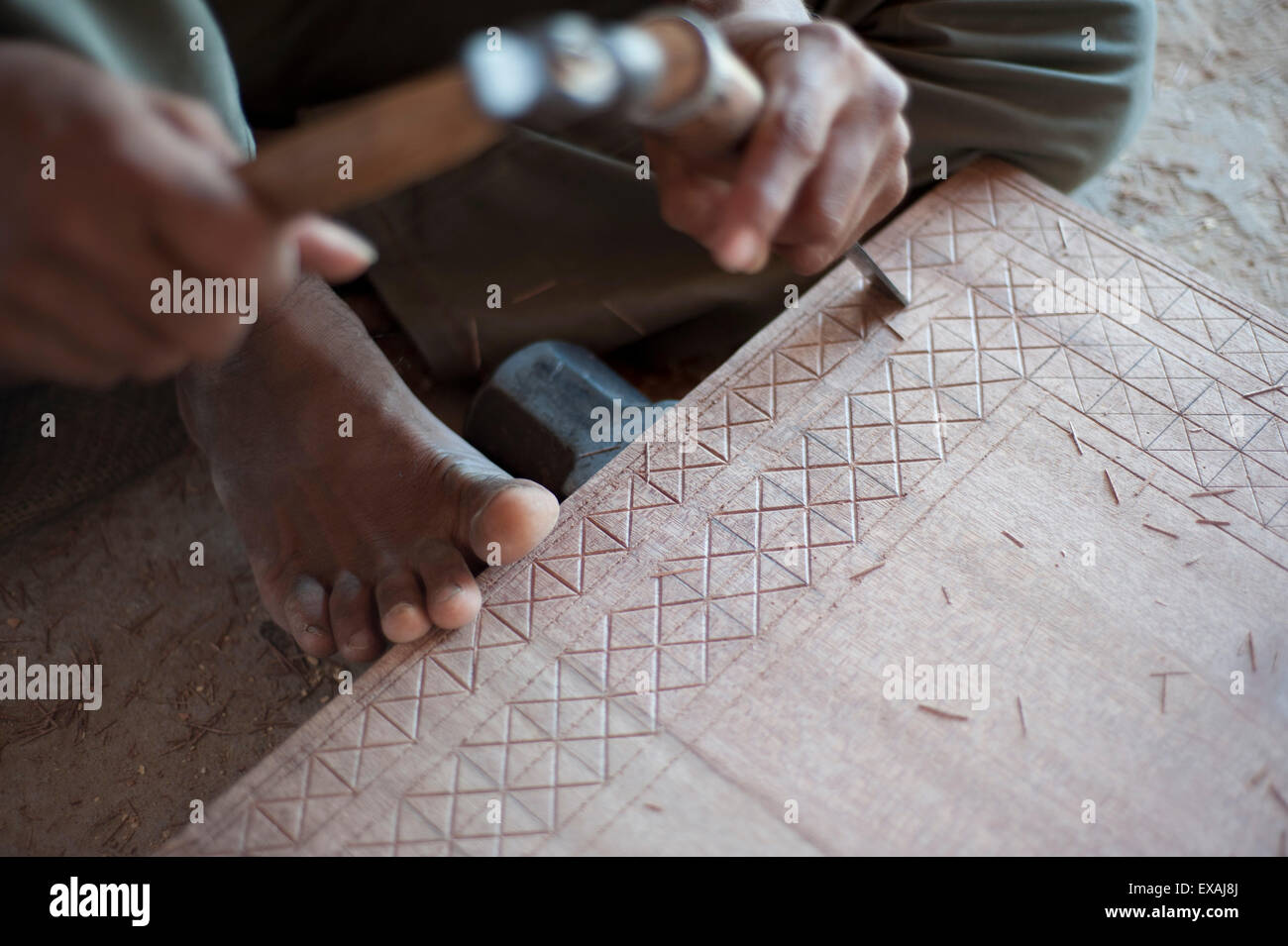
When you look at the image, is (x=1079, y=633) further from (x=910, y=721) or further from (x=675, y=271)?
(x=675, y=271)

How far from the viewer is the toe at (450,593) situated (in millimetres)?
1219

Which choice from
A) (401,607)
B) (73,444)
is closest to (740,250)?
(401,607)

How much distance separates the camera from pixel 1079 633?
118 cm

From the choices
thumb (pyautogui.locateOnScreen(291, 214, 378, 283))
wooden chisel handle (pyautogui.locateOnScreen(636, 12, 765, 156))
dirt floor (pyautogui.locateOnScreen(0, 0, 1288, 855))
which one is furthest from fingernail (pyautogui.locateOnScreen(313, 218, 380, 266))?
dirt floor (pyautogui.locateOnScreen(0, 0, 1288, 855))

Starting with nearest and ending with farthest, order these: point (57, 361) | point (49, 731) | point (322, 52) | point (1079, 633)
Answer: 1. point (57, 361)
2. point (1079, 633)
3. point (49, 731)
4. point (322, 52)

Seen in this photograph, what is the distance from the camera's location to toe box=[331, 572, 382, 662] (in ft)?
4.35

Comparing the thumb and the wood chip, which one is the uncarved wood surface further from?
the thumb

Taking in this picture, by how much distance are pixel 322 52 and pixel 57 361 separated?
1102mm

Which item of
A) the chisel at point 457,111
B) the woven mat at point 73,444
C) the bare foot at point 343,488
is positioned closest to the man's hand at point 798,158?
the chisel at point 457,111

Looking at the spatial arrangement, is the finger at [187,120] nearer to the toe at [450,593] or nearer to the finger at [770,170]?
the finger at [770,170]

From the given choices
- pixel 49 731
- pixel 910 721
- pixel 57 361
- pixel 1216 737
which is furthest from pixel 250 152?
pixel 1216 737

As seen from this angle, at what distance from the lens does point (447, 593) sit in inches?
48.3

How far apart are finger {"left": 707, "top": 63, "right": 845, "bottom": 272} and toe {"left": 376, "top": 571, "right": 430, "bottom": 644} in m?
0.58

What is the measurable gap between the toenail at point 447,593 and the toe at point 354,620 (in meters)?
0.16
